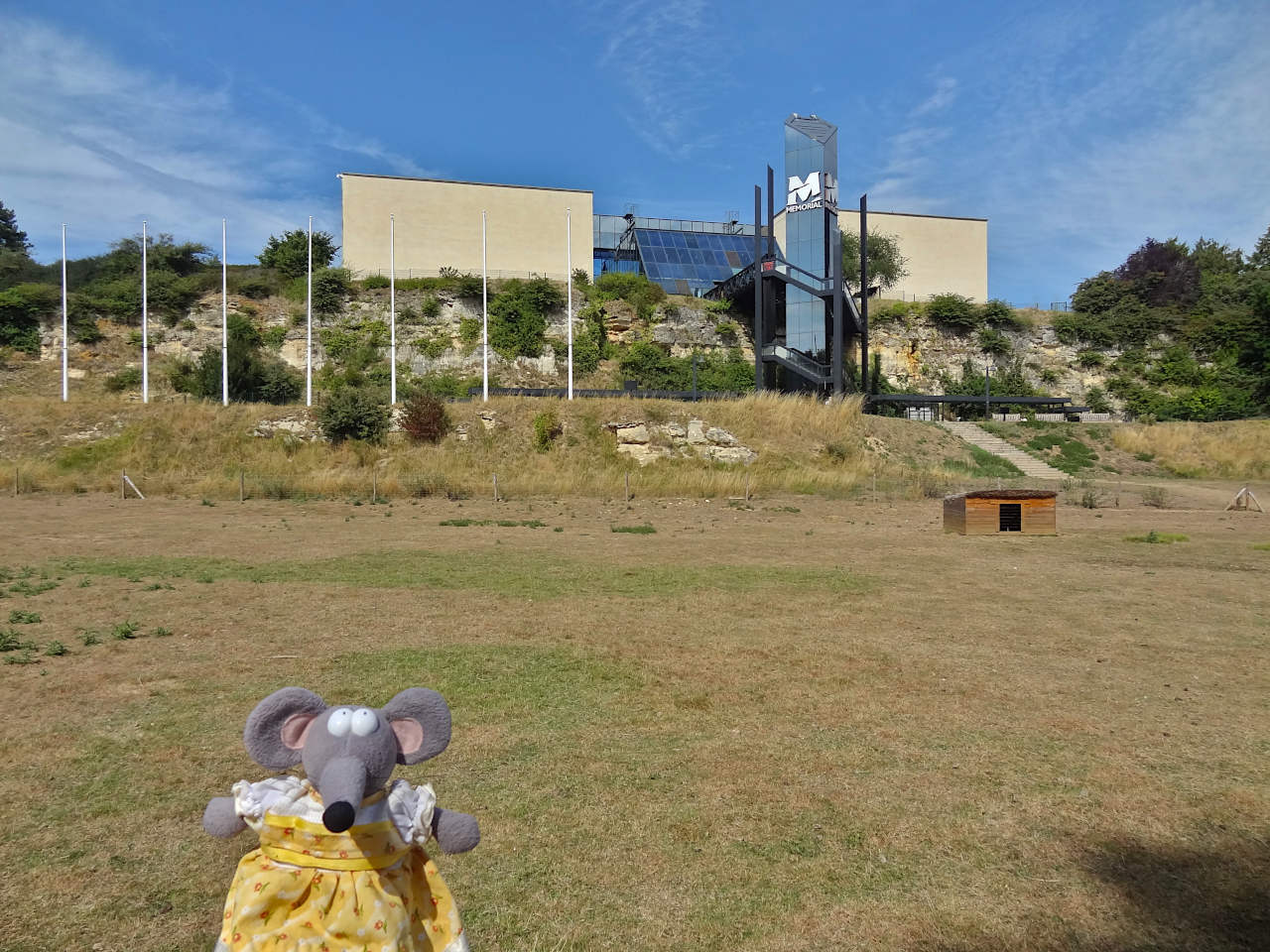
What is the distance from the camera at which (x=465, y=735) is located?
5.62 metres

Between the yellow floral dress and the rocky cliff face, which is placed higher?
the rocky cliff face


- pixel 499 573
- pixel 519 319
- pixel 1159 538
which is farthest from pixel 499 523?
pixel 519 319

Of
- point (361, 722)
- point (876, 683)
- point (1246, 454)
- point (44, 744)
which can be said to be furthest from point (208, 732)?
point (1246, 454)

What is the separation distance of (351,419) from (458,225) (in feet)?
79.7

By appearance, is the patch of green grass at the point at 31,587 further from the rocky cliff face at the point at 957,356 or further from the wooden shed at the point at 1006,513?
the rocky cliff face at the point at 957,356

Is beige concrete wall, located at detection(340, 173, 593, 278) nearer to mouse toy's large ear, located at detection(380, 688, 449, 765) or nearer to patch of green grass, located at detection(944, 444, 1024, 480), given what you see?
patch of green grass, located at detection(944, 444, 1024, 480)

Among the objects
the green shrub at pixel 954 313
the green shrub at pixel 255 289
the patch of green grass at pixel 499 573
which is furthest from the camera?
the green shrub at pixel 954 313

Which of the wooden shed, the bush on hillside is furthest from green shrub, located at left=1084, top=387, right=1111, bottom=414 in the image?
the wooden shed

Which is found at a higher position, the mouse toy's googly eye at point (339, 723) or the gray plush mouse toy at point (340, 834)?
the mouse toy's googly eye at point (339, 723)

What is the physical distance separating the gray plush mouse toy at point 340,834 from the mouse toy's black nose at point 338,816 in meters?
0.05

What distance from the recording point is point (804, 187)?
4381cm

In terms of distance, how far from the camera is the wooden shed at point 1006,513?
18531 mm

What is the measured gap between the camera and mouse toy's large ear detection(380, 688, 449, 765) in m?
2.31

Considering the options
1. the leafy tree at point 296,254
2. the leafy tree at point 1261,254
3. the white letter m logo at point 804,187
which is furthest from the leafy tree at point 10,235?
the leafy tree at point 1261,254
